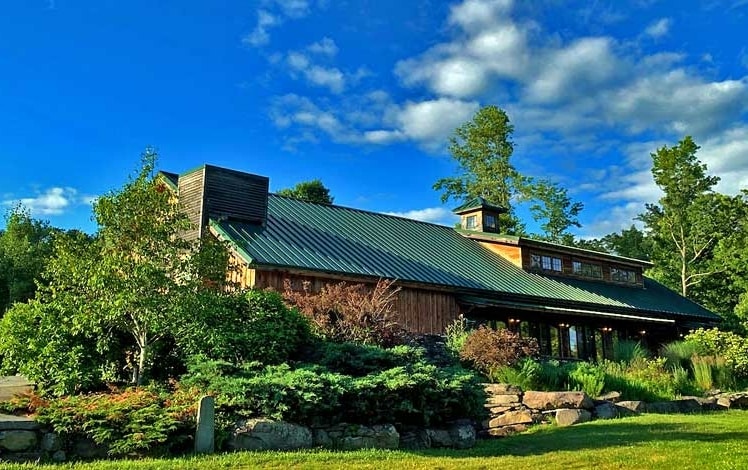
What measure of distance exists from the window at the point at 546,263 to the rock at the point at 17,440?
22.4m

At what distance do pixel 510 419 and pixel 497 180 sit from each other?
32551 mm

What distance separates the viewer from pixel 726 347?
859 inches

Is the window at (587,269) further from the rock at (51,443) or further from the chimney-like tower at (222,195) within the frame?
the rock at (51,443)

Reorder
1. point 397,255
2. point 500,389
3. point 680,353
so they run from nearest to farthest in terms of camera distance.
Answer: point 500,389
point 680,353
point 397,255

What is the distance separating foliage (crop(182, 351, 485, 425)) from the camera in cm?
961

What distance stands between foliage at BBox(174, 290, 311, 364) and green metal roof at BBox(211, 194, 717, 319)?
15.6 feet

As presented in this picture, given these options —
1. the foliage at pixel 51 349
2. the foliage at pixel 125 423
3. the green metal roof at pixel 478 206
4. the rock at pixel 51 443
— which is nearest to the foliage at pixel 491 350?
the foliage at pixel 125 423

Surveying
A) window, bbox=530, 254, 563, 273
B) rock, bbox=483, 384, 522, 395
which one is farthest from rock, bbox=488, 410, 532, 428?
window, bbox=530, 254, 563, 273

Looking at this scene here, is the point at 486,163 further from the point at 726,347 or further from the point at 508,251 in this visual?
the point at 726,347

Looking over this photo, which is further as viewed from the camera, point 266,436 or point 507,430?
point 507,430

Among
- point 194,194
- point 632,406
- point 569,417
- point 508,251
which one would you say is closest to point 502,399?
point 569,417

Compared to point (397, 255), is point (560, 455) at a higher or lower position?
lower

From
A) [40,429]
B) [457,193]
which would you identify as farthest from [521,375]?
[457,193]

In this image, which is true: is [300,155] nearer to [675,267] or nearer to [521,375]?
[521,375]
